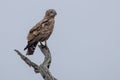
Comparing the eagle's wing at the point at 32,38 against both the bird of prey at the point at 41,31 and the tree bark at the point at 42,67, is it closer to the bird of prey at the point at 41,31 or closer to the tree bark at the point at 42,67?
the bird of prey at the point at 41,31

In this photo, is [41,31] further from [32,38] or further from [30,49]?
[30,49]

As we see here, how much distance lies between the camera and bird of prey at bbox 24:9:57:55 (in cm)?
1315

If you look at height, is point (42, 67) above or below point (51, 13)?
below

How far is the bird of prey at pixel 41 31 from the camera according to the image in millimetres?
13148

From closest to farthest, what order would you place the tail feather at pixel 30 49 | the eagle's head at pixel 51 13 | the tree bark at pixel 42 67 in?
the tree bark at pixel 42 67 → the tail feather at pixel 30 49 → the eagle's head at pixel 51 13

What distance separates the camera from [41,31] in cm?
1336

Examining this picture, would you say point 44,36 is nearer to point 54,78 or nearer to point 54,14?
point 54,14

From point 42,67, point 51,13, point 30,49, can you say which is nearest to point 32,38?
point 30,49

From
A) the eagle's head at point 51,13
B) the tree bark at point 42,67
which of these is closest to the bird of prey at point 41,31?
the eagle's head at point 51,13

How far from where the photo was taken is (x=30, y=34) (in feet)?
43.2

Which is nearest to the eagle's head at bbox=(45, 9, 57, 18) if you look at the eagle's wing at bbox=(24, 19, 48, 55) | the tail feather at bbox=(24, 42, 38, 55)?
the eagle's wing at bbox=(24, 19, 48, 55)

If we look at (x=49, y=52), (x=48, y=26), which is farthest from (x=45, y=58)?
(x=48, y=26)

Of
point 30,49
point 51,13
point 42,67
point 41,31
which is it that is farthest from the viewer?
point 51,13

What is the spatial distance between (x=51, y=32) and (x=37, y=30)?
623 millimetres
